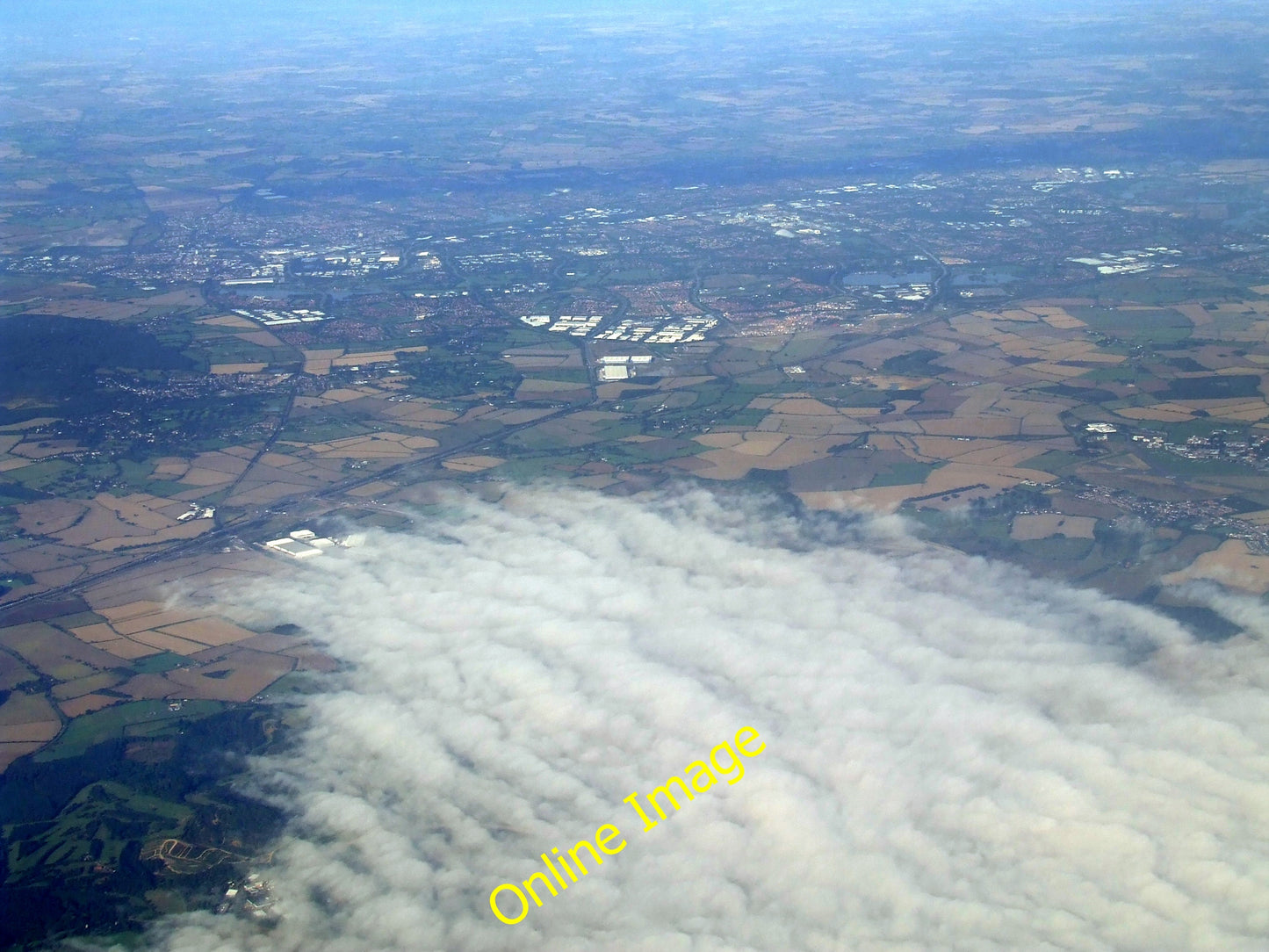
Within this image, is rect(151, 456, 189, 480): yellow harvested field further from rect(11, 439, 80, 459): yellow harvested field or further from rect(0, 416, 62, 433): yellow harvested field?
rect(0, 416, 62, 433): yellow harvested field

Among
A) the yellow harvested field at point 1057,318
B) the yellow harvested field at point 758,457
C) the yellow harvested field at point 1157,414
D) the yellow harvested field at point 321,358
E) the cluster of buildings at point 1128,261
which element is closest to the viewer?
the yellow harvested field at point 758,457

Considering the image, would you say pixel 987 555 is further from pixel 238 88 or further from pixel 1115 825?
pixel 238 88

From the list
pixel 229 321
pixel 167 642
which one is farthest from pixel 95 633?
pixel 229 321

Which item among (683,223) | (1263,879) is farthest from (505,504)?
(683,223)

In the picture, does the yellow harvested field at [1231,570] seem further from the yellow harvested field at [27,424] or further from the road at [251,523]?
the yellow harvested field at [27,424]

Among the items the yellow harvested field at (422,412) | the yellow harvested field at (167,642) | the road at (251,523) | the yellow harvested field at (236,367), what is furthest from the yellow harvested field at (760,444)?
the yellow harvested field at (236,367)
